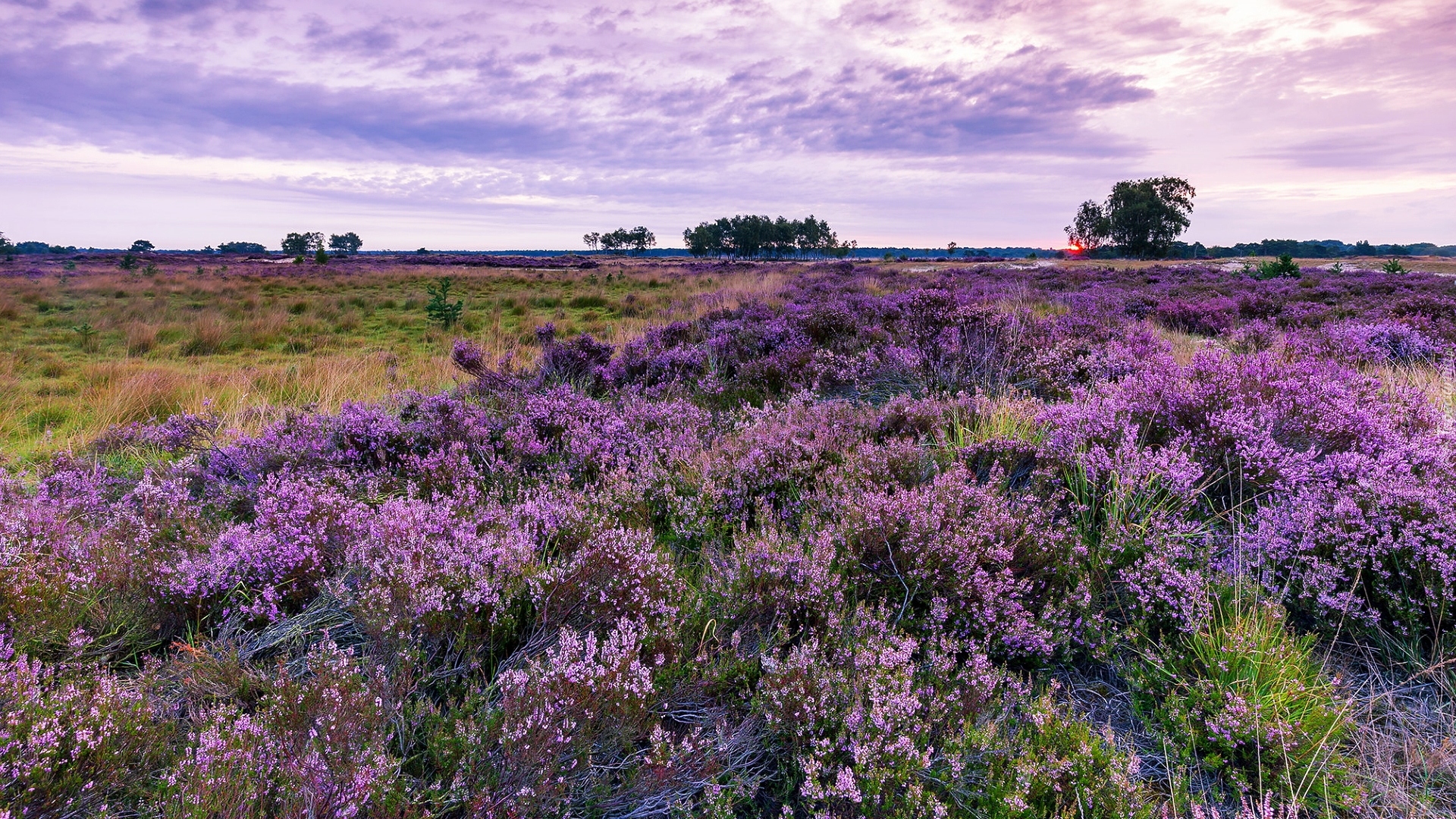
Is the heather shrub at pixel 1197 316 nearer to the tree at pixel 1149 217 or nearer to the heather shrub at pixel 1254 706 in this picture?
the heather shrub at pixel 1254 706

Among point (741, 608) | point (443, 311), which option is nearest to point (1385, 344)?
point (741, 608)

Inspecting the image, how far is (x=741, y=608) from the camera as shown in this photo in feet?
9.11

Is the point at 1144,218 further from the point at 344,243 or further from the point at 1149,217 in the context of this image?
the point at 344,243

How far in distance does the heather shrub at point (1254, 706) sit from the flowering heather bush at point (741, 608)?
0.6 inches

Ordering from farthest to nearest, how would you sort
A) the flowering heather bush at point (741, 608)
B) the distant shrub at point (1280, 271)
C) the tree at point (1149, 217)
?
the tree at point (1149, 217), the distant shrub at point (1280, 271), the flowering heather bush at point (741, 608)

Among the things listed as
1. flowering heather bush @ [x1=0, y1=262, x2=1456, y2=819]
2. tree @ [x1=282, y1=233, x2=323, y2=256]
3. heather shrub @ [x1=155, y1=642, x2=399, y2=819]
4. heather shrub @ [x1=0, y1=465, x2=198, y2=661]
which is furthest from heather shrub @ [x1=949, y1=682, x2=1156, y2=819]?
tree @ [x1=282, y1=233, x2=323, y2=256]

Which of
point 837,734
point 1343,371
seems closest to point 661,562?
point 837,734

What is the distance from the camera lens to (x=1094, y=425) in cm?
414

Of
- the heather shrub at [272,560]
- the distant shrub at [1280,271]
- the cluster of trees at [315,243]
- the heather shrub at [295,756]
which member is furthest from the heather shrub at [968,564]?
the cluster of trees at [315,243]

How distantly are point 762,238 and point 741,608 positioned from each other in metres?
105

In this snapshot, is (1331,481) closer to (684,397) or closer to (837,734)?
(837,734)

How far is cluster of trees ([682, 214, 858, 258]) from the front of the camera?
103m

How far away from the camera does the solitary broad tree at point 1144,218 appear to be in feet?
229

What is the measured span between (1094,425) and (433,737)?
408 centimetres
